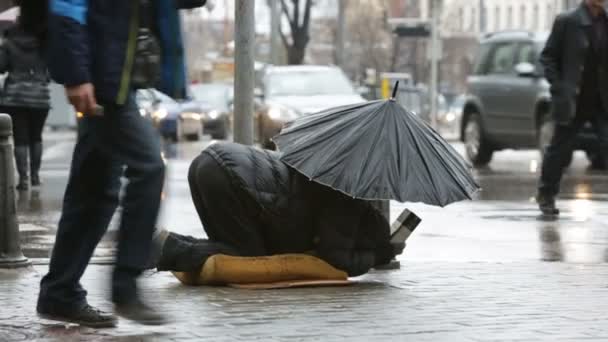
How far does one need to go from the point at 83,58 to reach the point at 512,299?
8.26 feet

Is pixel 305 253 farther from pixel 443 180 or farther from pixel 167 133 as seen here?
pixel 167 133

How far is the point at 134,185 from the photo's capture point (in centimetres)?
607

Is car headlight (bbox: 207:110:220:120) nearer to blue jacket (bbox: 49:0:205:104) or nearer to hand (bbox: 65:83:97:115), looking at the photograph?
blue jacket (bbox: 49:0:205:104)

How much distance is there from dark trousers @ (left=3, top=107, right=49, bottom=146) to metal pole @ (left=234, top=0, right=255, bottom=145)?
20.1 feet

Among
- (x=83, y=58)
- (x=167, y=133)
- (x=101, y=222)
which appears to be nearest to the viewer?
(x=83, y=58)

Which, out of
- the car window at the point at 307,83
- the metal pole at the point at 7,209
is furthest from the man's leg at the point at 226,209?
the car window at the point at 307,83

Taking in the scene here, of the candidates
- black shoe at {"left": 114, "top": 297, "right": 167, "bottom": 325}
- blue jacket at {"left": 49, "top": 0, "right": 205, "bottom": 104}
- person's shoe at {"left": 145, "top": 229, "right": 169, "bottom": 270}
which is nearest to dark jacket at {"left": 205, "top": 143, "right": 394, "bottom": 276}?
person's shoe at {"left": 145, "top": 229, "right": 169, "bottom": 270}

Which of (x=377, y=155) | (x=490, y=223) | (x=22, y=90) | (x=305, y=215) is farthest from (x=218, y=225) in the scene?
(x=22, y=90)

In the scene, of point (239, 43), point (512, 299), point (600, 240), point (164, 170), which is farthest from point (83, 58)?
point (600, 240)

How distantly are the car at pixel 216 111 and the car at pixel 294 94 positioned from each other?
1169 centimetres

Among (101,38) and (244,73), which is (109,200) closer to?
(101,38)

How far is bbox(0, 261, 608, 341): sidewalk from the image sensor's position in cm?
614

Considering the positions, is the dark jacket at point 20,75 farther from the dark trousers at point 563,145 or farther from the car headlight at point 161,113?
the car headlight at point 161,113

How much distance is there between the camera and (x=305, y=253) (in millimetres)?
7930
